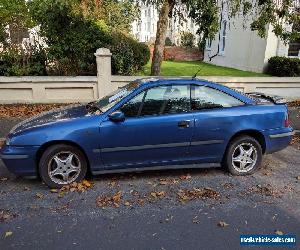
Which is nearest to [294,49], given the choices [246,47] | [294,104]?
[246,47]

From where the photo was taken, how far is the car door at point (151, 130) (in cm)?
497

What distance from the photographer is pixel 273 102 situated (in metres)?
5.68

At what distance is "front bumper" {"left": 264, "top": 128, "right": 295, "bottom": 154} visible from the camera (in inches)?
216

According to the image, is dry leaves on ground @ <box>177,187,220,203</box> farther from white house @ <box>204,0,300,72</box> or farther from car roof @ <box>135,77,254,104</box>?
white house @ <box>204,0,300,72</box>

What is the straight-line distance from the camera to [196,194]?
4.87 m

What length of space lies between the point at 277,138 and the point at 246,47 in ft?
49.9

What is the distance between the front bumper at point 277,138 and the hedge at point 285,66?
1176cm

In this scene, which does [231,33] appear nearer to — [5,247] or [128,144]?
[128,144]

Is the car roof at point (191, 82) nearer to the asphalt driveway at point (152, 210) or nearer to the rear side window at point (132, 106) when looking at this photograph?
the rear side window at point (132, 106)

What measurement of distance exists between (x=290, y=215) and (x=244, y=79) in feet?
22.7

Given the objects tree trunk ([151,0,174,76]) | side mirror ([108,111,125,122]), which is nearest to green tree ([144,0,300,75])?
tree trunk ([151,0,174,76])

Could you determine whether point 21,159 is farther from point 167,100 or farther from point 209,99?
point 209,99

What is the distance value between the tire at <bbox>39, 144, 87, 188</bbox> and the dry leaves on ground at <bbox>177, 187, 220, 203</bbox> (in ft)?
4.80

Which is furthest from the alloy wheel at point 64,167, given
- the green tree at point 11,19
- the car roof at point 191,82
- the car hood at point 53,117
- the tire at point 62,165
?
the green tree at point 11,19
